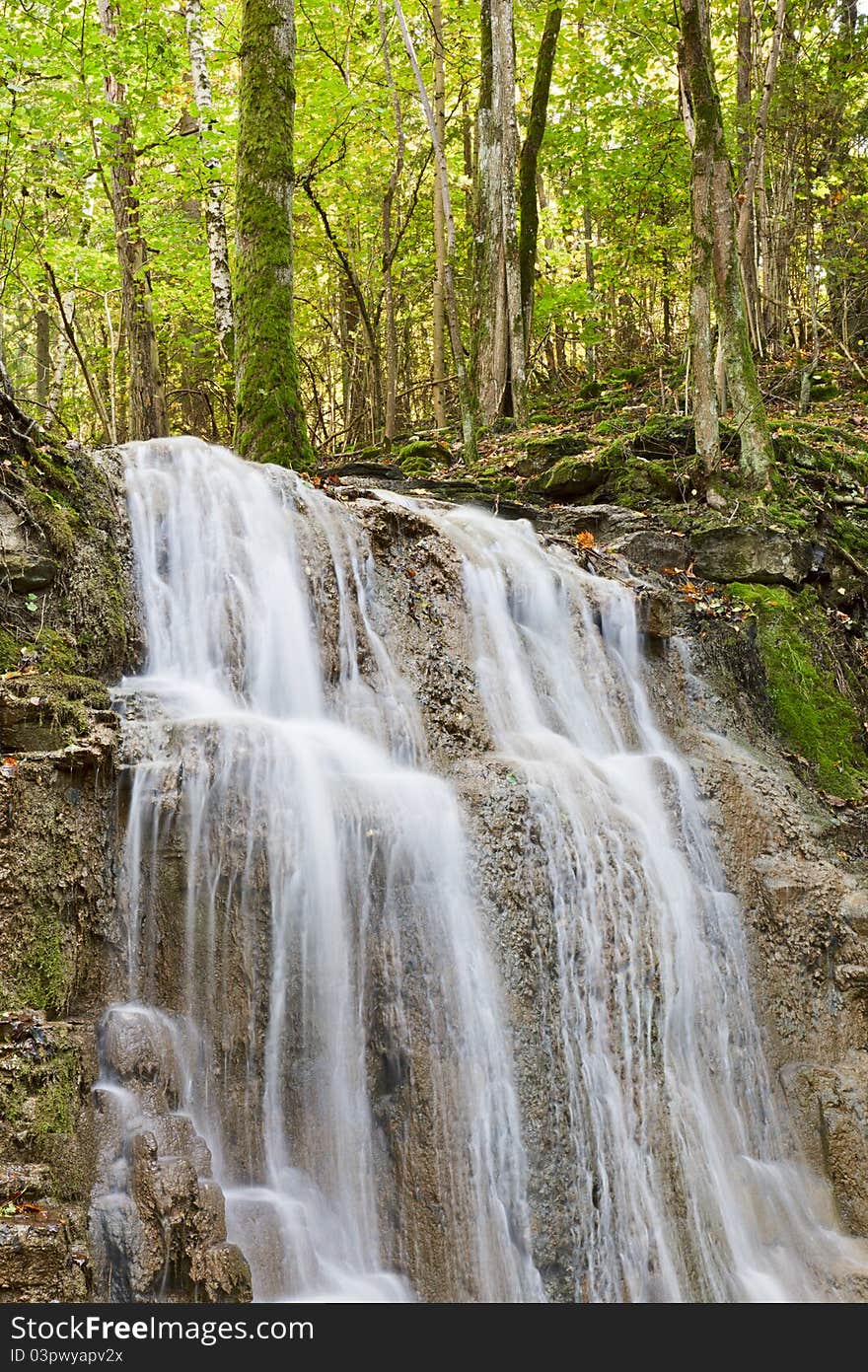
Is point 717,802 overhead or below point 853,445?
below

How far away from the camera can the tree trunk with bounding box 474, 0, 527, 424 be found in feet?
42.9

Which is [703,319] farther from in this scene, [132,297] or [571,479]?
[132,297]

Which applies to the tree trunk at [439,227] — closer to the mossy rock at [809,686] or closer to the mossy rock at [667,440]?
Answer: the mossy rock at [667,440]

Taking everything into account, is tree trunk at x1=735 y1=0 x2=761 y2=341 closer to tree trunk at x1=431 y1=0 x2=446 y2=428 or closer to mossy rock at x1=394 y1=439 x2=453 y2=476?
tree trunk at x1=431 y1=0 x2=446 y2=428

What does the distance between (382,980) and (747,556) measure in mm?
5517

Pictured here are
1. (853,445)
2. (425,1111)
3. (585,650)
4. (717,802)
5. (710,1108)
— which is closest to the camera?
(425,1111)

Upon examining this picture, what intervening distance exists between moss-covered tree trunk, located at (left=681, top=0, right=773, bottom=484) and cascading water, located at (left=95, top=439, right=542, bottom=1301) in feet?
18.7

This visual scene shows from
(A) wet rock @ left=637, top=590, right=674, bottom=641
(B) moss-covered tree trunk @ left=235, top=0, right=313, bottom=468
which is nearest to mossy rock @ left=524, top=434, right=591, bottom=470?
(B) moss-covered tree trunk @ left=235, top=0, right=313, bottom=468

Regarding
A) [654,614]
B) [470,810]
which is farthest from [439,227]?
[470,810]

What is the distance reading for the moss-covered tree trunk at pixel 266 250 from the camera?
9016 mm

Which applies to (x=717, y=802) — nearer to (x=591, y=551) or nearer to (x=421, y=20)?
(x=591, y=551)

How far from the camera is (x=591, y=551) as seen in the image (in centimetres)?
859

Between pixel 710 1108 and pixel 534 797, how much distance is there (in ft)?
6.57
